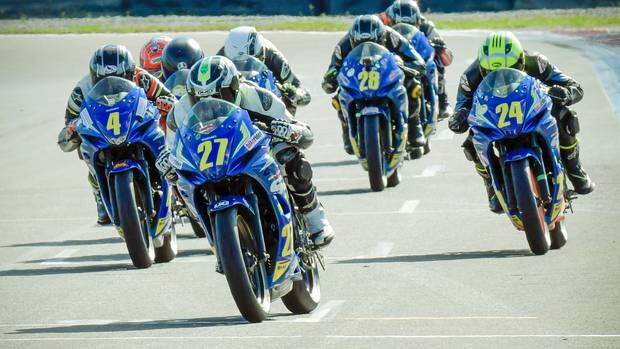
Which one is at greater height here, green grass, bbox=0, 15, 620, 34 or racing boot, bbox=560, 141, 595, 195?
racing boot, bbox=560, 141, 595, 195

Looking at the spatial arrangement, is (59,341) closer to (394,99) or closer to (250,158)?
(250,158)

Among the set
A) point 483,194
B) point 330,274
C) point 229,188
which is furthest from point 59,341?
point 483,194

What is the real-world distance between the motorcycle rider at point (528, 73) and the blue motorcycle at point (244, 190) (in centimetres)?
320

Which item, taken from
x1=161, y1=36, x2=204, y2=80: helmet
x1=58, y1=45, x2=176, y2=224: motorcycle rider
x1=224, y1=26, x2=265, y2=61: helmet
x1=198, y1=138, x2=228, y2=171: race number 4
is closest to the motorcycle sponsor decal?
x1=198, y1=138, x2=228, y2=171: race number 4

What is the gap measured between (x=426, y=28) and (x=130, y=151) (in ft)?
30.9

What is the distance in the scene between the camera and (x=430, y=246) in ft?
42.3

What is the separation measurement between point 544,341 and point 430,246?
4226mm

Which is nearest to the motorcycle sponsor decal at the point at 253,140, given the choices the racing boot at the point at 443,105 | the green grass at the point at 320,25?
the racing boot at the point at 443,105

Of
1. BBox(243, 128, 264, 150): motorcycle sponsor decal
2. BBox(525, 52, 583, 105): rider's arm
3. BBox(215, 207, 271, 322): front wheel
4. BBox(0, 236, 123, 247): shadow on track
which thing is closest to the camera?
BBox(215, 207, 271, 322): front wheel

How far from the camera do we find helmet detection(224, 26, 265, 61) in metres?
16.7

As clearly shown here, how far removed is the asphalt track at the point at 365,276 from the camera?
9297 mm

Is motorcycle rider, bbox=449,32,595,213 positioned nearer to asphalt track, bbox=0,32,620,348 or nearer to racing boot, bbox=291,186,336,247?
asphalt track, bbox=0,32,620,348

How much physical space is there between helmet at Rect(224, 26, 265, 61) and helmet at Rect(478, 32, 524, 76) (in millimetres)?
4549

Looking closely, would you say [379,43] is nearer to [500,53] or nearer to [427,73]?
[427,73]
